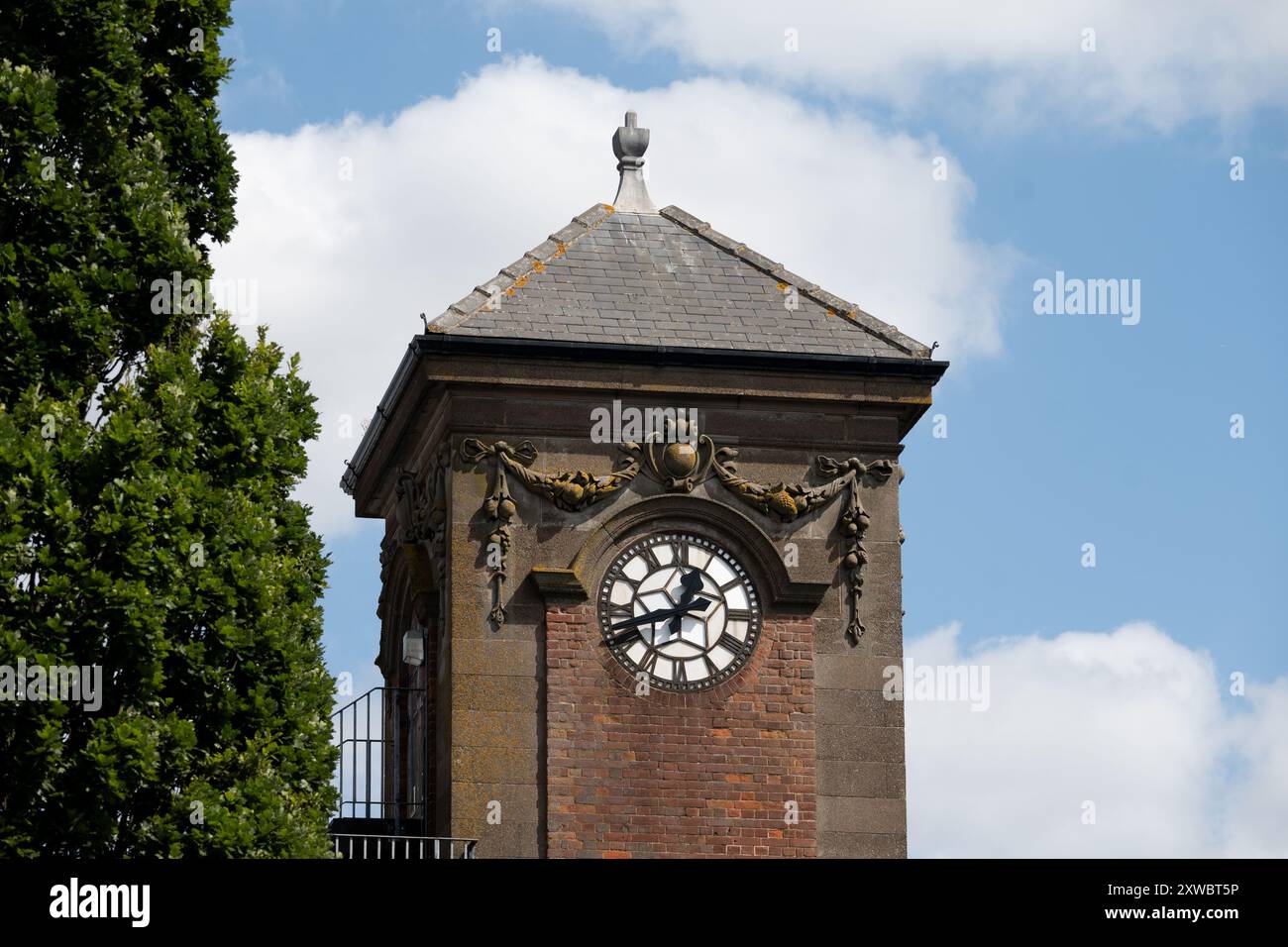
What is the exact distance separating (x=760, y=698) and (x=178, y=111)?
8804 millimetres

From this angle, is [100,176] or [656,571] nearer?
[100,176]

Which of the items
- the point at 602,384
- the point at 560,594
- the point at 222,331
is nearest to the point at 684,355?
the point at 602,384

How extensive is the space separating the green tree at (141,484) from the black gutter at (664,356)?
4378mm

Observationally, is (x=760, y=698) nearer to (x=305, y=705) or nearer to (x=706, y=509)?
(x=706, y=509)

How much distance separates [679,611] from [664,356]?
8.96 ft

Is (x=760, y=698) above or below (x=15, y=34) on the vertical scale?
below

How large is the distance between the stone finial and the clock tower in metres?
1.48

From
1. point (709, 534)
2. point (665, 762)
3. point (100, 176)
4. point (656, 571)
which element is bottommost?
point (665, 762)

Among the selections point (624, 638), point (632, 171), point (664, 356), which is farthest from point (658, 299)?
point (624, 638)

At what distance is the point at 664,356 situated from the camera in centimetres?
2967

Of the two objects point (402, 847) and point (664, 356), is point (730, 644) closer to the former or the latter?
point (664, 356)
